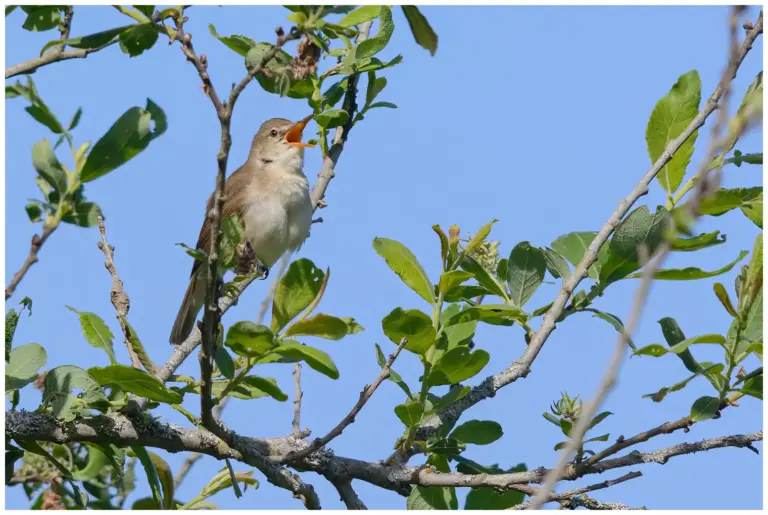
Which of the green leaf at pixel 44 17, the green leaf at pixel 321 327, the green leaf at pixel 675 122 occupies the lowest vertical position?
the green leaf at pixel 321 327

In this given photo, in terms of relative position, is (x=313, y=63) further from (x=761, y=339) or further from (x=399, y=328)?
(x=761, y=339)

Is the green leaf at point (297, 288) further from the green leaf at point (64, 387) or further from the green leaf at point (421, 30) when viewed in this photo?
the green leaf at point (421, 30)

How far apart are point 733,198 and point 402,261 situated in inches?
53.3

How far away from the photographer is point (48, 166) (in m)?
2.49

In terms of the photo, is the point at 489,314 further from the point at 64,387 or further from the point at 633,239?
the point at 64,387

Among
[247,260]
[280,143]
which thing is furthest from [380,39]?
[280,143]

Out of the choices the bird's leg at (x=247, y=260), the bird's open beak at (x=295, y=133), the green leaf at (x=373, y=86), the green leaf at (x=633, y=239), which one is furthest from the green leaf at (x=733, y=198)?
the bird's open beak at (x=295, y=133)

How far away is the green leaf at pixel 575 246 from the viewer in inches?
148

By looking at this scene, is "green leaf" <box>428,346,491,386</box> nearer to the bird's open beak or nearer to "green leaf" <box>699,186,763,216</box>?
"green leaf" <box>699,186,763,216</box>

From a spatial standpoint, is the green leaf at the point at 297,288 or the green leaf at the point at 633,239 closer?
the green leaf at the point at 297,288

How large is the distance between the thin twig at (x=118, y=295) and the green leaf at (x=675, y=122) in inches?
92.4

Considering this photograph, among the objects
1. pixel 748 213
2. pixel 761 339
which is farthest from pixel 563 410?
pixel 748 213

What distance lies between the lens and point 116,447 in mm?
3879

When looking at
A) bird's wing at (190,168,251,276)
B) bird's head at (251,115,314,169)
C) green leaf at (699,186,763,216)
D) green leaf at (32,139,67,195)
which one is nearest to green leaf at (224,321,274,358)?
green leaf at (32,139,67,195)
